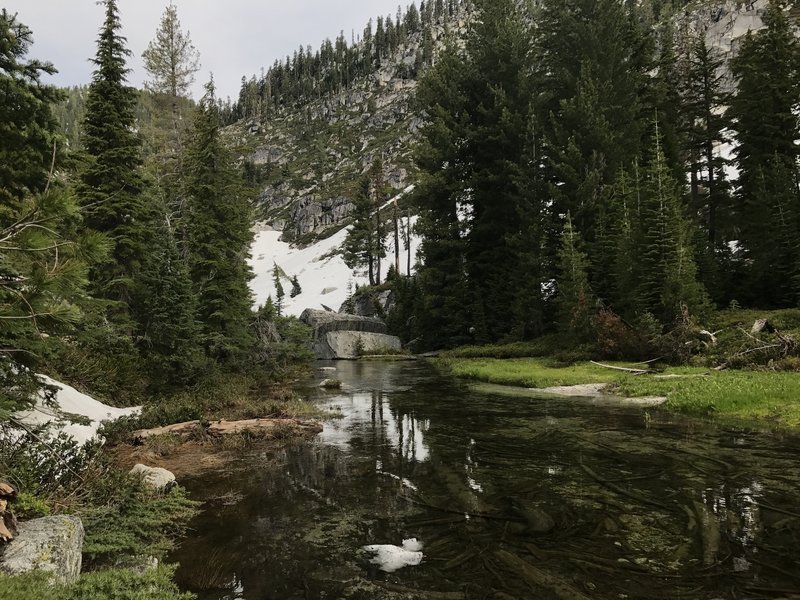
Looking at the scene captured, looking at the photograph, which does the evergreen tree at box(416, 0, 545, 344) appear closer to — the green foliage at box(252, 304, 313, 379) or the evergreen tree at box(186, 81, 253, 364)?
the green foliage at box(252, 304, 313, 379)

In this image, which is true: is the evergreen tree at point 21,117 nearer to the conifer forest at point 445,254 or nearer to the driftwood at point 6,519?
the conifer forest at point 445,254

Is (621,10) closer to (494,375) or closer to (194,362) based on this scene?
(494,375)

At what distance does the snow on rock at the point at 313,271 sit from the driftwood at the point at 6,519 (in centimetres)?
5965

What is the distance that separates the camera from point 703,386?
50.6ft

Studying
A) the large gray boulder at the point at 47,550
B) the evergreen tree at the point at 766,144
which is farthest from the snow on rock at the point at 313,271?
the large gray boulder at the point at 47,550

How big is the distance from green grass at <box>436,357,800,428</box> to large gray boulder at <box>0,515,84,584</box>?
14.2 metres

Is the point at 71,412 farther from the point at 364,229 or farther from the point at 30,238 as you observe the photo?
the point at 364,229

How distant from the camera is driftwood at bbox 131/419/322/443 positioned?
1268 cm

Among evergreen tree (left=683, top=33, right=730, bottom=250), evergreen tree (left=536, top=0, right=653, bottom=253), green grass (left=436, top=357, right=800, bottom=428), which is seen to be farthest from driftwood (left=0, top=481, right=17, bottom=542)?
evergreen tree (left=683, top=33, right=730, bottom=250)

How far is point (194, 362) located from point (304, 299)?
64.7 metres

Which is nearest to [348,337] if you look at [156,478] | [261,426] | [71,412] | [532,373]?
[532,373]

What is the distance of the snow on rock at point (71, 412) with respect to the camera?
963 cm

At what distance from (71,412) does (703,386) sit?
59.1 ft

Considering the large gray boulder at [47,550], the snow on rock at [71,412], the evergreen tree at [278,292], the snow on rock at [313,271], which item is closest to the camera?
the large gray boulder at [47,550]
